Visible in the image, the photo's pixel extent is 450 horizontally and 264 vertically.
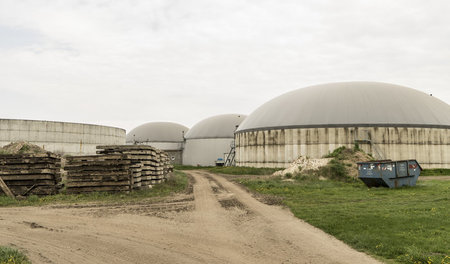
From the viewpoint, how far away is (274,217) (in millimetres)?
13117

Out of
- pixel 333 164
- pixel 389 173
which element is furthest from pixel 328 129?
pixel 389 173

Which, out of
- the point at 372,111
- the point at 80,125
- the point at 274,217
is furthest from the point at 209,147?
the point at 274,217

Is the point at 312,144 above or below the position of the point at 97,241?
above

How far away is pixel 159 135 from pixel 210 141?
24.5 meters

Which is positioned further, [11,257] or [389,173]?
[389,173]

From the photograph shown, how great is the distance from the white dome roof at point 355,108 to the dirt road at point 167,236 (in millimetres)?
29373

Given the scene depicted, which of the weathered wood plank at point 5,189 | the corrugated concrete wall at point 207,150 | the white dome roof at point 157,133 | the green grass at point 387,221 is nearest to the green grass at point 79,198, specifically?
the weathered wood plank at point 5,189

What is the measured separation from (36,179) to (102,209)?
6.74 metres

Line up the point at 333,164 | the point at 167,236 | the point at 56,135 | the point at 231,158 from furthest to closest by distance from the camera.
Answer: the point at 231,158 < the point at 56,135 < the point at 333,164 < the point at 167,236

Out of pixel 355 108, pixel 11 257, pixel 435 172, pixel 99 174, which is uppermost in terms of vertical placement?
pixel 355 108

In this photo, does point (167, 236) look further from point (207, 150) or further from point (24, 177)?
point (207, 150)

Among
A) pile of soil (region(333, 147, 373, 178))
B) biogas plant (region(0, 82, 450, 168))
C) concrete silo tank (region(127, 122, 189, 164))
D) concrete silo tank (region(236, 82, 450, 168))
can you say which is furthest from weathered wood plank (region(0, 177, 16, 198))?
concrete silo tank (region(127, 122, 189, 164))

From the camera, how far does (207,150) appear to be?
71.5 m

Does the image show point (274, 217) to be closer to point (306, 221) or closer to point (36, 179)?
point (306, 221)
